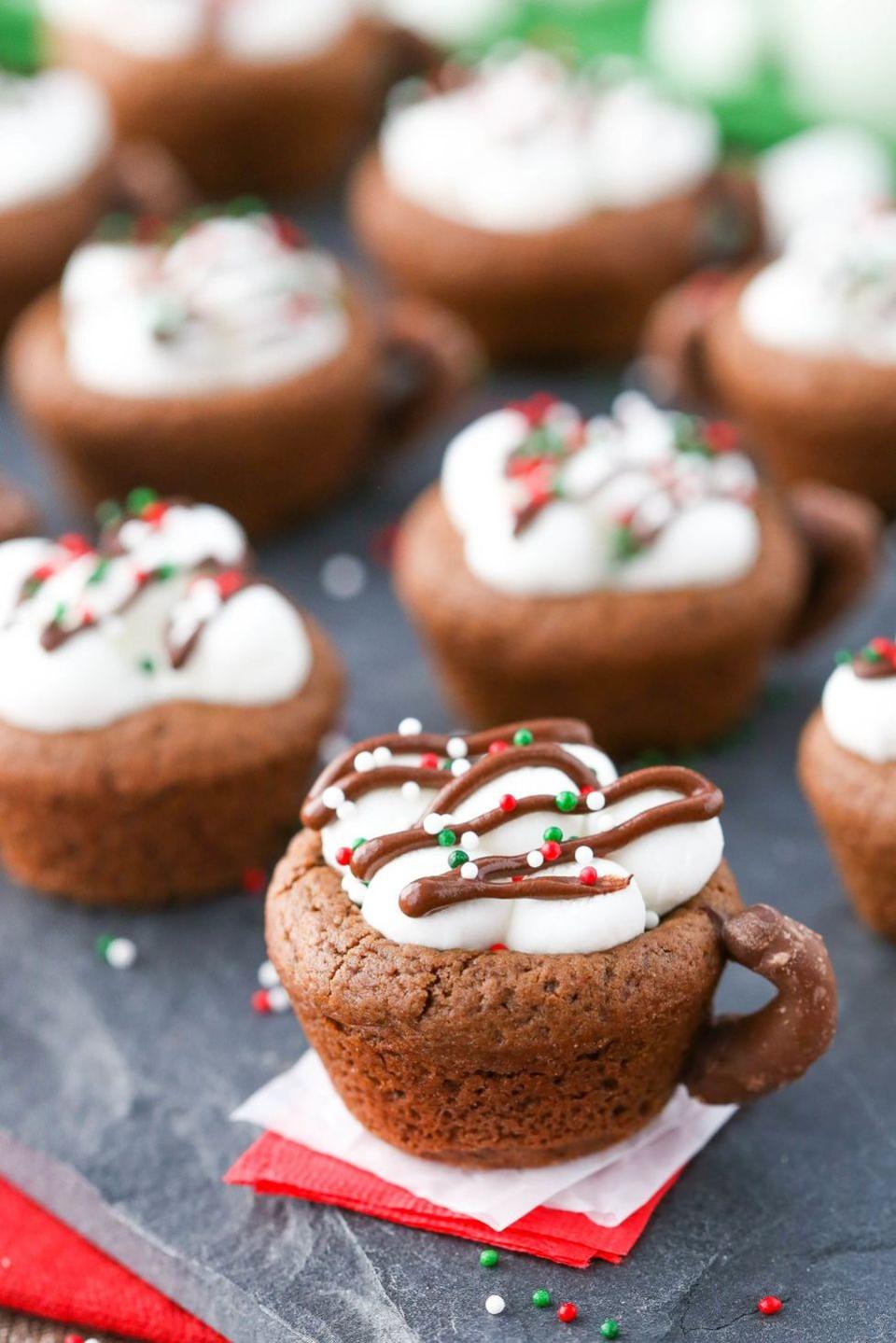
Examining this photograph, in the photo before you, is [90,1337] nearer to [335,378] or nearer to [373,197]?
[335,378]

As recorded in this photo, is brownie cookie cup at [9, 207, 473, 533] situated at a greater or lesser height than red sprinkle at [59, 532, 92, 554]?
lesser

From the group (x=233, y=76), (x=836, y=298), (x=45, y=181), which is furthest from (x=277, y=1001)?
(x=233, y=76)

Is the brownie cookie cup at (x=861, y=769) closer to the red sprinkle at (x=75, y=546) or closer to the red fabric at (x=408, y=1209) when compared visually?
the red fabric at (x=408, y=1209)

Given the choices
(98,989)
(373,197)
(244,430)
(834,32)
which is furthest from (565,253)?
(98,989)

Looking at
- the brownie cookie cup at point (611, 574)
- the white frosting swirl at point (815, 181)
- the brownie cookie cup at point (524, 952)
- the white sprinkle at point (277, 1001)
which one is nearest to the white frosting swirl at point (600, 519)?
the brownie cookie cup at point (611, 574)

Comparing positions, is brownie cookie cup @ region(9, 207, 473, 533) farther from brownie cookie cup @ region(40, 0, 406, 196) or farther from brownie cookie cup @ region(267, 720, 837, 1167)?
brownie cookie cup @ region(267, 720, 837, 1167)

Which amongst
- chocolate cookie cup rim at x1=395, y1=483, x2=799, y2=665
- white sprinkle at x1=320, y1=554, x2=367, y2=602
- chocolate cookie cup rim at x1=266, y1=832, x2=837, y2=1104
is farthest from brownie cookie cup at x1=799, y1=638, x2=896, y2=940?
white sprinkle at x1=320, y1=554, x2=367, y2=602
